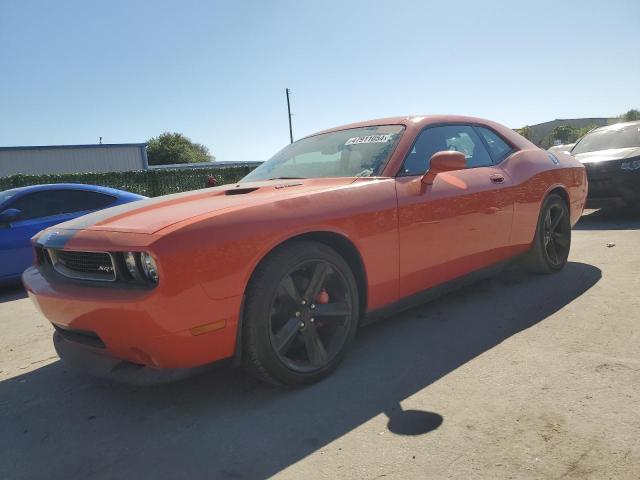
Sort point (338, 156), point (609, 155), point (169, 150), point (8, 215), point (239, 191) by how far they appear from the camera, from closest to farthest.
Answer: point (239, 191) < point (338, 156) < point (8, 215) < point (609, 155) < point (169, 150)

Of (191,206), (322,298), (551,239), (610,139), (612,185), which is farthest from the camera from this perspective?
(610,139)

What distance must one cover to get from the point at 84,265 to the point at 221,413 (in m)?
0.97

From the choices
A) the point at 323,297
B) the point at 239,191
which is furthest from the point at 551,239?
the point at 239,191

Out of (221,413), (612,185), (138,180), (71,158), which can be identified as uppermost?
(71,158)

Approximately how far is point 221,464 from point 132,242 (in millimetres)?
970

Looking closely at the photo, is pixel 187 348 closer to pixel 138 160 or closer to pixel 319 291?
pixel 319 291

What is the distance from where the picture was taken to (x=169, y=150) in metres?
66.4

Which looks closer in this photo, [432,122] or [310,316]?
[310,316]

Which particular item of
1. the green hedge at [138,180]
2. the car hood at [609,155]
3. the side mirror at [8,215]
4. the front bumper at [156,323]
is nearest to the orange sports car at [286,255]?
the front bumper at [156,323]

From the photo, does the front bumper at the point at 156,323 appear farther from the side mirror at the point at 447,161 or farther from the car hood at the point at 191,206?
the side mirror at the point at 447,161

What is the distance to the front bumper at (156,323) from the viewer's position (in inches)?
79.0

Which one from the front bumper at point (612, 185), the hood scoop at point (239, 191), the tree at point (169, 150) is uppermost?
the tree at point (169, 150)

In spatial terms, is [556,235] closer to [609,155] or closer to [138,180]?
[609,155]

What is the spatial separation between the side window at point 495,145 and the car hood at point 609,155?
3.59 metres
